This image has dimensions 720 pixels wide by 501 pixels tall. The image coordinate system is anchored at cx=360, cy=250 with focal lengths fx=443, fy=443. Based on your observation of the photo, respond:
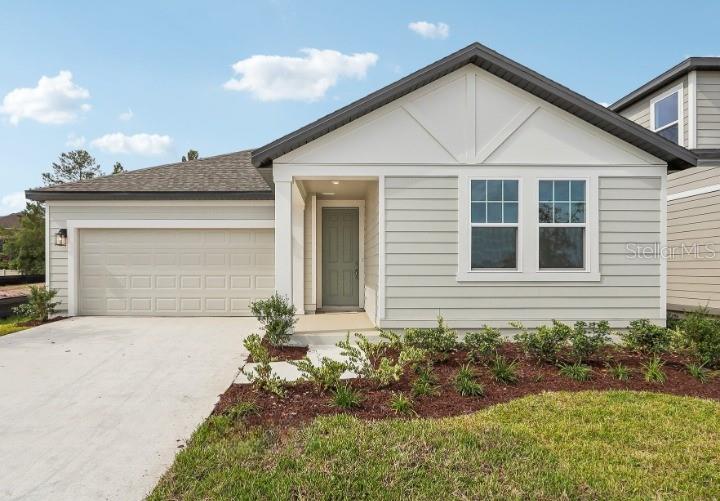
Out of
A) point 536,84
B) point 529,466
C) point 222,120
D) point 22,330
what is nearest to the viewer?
point 529,466

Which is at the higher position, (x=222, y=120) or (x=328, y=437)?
(x=222, y=120)

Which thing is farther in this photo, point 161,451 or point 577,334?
point 577,334

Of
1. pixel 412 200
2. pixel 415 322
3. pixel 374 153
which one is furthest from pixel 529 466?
pixel 374 153

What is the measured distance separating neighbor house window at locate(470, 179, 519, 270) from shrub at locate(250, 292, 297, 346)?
315 centimetres

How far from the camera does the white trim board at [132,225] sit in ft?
33.1

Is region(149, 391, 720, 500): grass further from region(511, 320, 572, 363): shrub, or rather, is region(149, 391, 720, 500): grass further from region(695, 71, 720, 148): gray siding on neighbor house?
region(695, 71, 720, 148): gray siding on neighbor house

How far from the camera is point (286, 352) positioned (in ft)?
22.4

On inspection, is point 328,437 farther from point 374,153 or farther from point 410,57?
point 410,57

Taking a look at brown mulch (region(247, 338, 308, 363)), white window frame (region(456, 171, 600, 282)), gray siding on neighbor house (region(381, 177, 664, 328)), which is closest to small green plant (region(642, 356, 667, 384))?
gray siding on neighbor house (region(381, 177, 664, 328))

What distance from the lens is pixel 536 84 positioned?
713 cm

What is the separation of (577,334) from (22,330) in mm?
9740

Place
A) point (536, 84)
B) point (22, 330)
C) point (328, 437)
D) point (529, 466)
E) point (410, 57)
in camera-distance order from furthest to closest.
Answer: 1. point (410, 57)
2. point (22, 330)
3. point (536, 84)
4. point (328, 437)
5. point (529, 466)

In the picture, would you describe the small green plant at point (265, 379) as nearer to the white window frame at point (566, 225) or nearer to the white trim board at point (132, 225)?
the white window frame at point (566, 225)

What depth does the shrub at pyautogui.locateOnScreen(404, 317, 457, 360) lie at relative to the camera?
5855 millimetres
